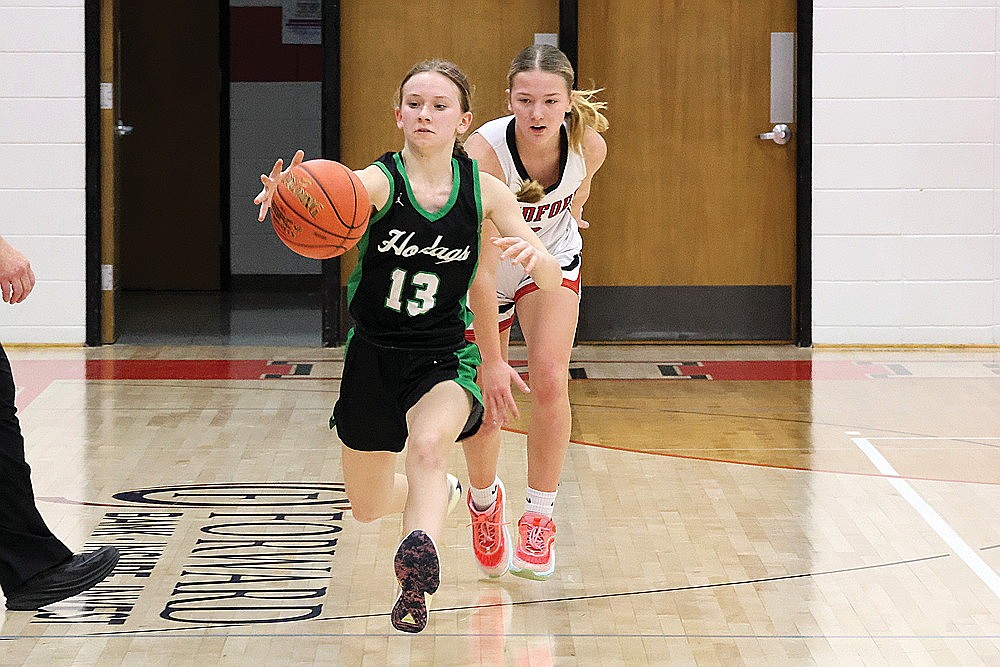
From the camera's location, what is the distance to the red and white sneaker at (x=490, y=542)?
3.65 m

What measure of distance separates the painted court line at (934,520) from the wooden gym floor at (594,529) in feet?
0.04

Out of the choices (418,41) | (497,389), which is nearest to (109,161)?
(418,41)

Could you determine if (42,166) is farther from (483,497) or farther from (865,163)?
(483,497)

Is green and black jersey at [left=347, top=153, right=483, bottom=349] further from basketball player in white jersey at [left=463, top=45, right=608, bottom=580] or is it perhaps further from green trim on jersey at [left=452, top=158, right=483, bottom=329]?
basketball player in white jersey at [left=463, top=45, right=608, bottom=580]

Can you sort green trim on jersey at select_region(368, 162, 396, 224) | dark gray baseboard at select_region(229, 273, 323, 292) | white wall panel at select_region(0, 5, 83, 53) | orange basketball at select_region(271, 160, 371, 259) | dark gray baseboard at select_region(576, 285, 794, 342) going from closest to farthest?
orange basketball at select_region(271, 160, 371, 259) → green trim on jersey at select_region(368, 162, 396, 224) → white wall panel at select_region(0, 5, 83, 53) → dark gray baseboard at select_region(576, 285, 794, 342) → dark gray baseboard at select_region(229, 273, 323, 292)

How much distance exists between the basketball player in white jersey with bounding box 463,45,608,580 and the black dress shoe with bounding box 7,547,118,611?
93 cm

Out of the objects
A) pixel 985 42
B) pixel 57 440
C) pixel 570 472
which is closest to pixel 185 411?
pixel 57 440

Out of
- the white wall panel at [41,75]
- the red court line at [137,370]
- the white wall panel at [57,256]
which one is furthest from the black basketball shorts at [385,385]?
the white wall panel at [41,75]

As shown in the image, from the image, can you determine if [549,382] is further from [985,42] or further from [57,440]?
[985,42]

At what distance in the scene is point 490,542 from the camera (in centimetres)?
364

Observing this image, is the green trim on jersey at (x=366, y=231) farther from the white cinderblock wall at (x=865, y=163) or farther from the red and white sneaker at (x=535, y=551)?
the white cinderblock wall at (x=865, y=163)

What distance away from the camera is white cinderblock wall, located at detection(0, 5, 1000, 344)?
755 centimetres

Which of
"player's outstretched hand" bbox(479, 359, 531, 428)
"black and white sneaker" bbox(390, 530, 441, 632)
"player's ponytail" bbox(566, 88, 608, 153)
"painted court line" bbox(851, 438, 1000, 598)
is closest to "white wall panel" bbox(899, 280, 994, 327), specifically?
"painted court line" bbox(851, 438, 1000, 598)

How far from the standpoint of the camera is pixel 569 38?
753cm
